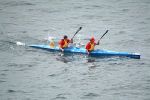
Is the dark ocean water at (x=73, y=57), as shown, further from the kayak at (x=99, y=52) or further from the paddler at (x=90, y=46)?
the paddler at (x=90, y=46)

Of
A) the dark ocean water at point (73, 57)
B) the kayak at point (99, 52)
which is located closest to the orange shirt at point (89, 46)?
the kayak at point (99, 52)

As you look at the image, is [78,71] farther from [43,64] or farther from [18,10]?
[18,10]

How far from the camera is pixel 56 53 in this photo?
130 feet

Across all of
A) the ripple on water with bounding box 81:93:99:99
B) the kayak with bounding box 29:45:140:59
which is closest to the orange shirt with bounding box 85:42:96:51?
the kayak with bounding box 29:45:140:59

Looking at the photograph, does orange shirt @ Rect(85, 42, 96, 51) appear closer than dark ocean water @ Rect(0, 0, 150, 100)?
No

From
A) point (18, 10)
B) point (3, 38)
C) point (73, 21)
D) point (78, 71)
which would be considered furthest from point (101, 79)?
point (18, 10)

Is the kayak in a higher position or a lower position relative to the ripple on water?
higher

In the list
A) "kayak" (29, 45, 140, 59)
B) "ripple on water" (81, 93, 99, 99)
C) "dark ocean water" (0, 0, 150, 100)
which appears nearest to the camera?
"ripple on water" (81, 93, 99, 99)

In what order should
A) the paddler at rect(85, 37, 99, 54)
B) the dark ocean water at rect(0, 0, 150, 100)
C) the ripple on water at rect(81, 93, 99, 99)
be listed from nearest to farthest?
the ripple on water at rect(81, 93, 99, 99), the dark ocean water at rect(0, 0, 150, 100), the paddler at rect(85, 37, 99, 54)

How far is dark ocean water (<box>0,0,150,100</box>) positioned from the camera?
31891 mm

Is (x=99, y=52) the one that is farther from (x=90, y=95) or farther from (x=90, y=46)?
(x=90, y=95)

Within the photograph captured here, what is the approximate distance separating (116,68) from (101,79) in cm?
224

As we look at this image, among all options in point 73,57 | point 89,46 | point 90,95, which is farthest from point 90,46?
point 90,95

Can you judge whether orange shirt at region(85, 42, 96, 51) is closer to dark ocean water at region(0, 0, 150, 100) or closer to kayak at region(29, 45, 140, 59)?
kayak at region(29, 45, 140, 59)
